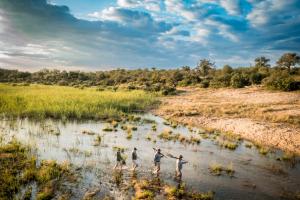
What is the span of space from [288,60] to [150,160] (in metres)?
93.2

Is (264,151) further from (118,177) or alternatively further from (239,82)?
(239,82)

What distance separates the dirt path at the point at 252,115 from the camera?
1276 inches

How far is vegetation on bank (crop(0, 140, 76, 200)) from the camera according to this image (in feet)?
49.8

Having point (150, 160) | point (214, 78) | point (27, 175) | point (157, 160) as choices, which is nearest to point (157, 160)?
point (157, 160)

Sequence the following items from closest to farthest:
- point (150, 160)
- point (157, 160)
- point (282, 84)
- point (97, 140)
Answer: point (157, 160)
point (150, 160)
point (97, 140)
point (282, 84)

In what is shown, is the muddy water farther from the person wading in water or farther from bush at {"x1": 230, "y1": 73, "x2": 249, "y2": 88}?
bush at {"x1": 230, "y1": 73, "x2": 249, "y2": 88}

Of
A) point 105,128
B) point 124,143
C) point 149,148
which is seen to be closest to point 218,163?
point 149,148

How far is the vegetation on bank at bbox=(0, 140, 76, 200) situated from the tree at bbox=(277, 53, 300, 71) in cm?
9706

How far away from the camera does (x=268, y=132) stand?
1316 inches

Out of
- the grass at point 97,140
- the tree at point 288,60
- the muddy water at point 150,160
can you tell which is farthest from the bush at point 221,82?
the grass at point 97,140

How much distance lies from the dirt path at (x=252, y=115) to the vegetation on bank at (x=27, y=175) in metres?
21.6

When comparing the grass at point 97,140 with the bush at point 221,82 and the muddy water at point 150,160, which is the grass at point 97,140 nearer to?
the muddy water at point 150,160

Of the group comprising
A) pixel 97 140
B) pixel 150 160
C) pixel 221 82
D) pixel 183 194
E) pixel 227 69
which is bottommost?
pixel 183 194

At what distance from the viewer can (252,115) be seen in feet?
140
